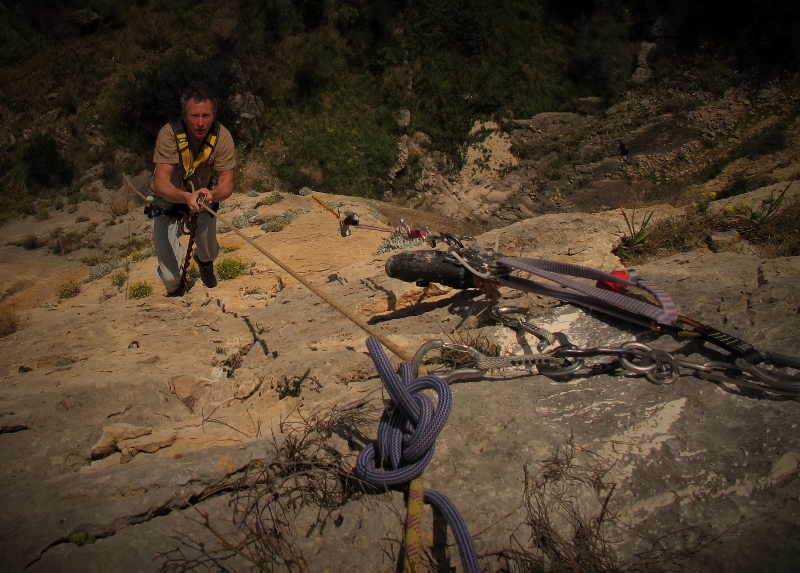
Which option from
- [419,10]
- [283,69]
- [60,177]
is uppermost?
[419,10]

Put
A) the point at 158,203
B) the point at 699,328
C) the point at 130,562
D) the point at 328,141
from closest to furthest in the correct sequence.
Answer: the point at 130,562 → the point at 699,328 → the point at 158,203 → the point at 328,141

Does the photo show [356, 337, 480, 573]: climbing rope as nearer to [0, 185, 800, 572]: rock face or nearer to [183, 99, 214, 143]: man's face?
[0, 185, 800, 572]: rock face

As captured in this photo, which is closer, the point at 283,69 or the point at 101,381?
the point at 101,381

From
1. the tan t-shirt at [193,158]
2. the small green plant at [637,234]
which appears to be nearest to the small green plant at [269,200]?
the tan t-shirt at [193,158]

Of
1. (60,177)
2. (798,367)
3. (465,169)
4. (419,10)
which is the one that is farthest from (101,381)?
(419,10)

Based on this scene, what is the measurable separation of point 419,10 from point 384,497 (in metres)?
30.1

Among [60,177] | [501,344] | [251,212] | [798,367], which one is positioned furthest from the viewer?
[60,177]

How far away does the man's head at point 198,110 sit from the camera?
5227 mm

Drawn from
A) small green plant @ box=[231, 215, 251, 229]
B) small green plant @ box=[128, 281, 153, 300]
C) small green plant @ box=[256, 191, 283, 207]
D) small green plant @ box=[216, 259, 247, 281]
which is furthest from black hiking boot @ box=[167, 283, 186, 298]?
small green plant @ box=[256, 191, 283, 207]

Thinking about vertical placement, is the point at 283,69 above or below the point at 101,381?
above

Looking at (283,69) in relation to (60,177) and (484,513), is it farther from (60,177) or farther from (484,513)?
(484,513)

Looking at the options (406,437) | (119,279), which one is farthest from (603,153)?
(406,437)

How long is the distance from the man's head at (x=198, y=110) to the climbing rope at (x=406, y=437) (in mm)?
3994

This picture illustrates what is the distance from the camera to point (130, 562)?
173 centimetres
